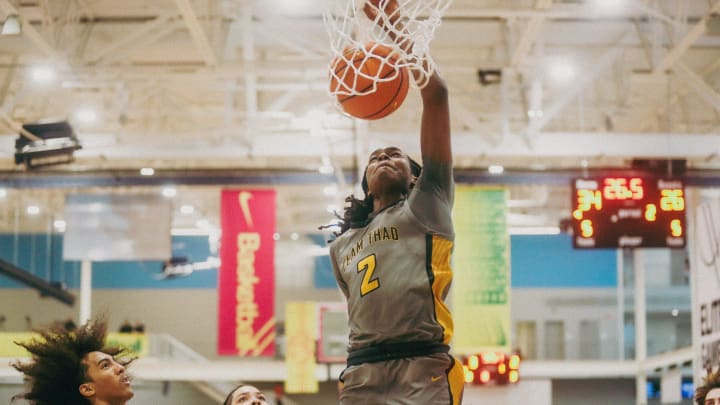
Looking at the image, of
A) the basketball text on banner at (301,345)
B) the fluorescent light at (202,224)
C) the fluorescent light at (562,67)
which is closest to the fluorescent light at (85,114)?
the basketball text on banner at (301,345)

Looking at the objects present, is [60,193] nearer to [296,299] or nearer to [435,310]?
[296,299]

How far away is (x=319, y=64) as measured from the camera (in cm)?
1386

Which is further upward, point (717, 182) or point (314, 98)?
point (314, 98)

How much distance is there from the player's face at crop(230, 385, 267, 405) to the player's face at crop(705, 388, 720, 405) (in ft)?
7.90

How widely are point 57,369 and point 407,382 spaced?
150 cm

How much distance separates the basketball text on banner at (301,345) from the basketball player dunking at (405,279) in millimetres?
13846

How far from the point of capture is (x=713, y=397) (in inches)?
208

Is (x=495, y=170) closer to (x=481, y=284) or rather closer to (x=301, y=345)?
(x=481, y=284)

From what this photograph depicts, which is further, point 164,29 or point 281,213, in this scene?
point 281,213

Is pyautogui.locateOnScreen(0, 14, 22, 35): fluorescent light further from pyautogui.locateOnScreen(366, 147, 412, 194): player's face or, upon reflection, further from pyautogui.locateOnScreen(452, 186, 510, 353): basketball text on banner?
pyautogui.locateOnScreen(366, 147, 412, 194): player's face

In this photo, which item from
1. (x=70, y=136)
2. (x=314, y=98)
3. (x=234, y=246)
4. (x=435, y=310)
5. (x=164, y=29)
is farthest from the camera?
(x=314, y=98)

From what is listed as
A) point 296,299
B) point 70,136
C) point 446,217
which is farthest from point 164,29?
point 296,299

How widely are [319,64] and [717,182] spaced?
627 cm

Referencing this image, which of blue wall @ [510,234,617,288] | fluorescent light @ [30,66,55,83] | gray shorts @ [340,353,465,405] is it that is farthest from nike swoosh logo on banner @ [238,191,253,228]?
blue wall @ [510,234,617,288]
